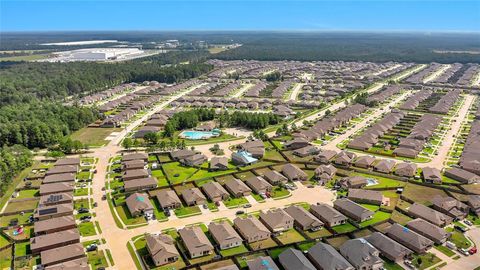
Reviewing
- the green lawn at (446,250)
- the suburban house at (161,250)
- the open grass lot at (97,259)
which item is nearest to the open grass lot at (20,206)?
the open grass lot at (97,259)

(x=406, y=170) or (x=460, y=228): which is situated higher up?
(x=406, y=170)

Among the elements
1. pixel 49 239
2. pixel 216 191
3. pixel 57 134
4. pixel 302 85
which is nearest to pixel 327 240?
pixel 216 191

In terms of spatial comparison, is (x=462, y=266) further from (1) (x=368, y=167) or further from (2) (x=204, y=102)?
(2) (x=204, y=102)

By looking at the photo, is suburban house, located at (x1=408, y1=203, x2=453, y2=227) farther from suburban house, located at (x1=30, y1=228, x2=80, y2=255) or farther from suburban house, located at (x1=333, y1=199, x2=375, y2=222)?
suburban house, located at (x1=30, y1=228, x2=80, y2=255)

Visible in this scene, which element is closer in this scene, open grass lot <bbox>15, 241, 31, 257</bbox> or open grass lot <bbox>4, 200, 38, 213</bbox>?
open grass lot <bbox>15, 241, 31, 257</bbox>

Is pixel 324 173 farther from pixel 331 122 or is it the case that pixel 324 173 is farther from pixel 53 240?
pixel 53 240

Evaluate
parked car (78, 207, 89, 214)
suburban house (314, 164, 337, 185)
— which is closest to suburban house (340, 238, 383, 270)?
suburban house (314, 164, 337, 185)

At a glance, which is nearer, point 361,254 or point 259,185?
point 361,254

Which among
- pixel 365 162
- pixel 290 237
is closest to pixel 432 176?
pixel 365 162
